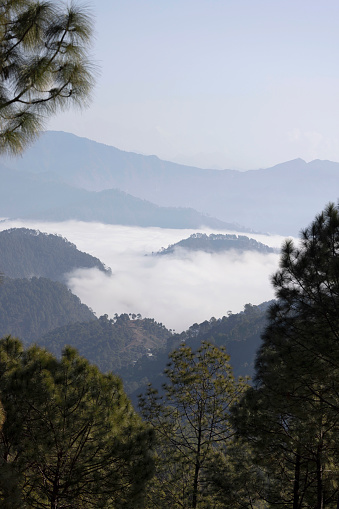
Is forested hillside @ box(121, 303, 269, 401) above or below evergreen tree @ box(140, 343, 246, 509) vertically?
above

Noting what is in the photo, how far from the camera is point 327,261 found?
18.7 feet

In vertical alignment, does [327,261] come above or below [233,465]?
above

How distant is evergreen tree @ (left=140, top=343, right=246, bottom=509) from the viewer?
342 inches

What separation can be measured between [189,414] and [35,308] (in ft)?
526

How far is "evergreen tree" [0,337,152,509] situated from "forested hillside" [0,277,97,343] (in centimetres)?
15826

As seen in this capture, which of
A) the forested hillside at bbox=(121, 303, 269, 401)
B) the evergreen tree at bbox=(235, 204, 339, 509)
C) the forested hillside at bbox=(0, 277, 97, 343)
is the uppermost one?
the forested hillside at bbox=(0, 277, 97, 343)

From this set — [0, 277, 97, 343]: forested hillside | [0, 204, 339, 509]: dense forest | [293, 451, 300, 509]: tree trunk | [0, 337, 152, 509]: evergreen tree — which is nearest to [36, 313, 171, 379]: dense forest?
[0, 277, 97, 343]: forested hillside

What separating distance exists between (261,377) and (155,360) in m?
102

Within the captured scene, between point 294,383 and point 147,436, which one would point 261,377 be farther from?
point 147,436

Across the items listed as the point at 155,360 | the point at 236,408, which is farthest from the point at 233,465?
the point at 155,360

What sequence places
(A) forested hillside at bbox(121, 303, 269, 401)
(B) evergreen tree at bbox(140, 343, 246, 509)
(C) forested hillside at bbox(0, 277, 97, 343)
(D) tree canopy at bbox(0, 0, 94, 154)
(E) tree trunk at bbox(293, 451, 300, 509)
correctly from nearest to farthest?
(D) tree canopy at bbox(0, 0, 94, 154)
(E) tree trunk at bbox(293, 451, 300, 509)
(B) evergreen tree at bbox(140, 343, 246, 509)
(A) forested hillside at bbox(121, 303, 269, 401)
(C) forested hillside at bbox(0, 277, 97, 343)

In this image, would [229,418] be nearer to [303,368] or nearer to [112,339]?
[303,368]

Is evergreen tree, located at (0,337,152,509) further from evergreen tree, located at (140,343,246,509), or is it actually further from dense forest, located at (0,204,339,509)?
evergreen tree, located at (140,343,246,509)

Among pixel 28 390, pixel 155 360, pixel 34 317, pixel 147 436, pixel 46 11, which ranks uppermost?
pixel 34 317
